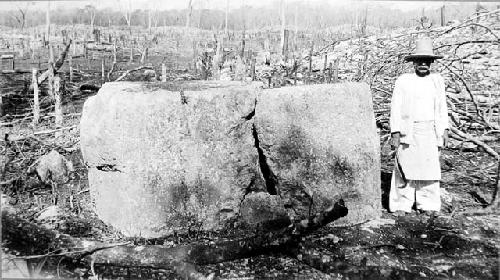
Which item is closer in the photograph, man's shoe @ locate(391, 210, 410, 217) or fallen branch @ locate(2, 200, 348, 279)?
fallen branch @ locate(2, 200, 348, 279)

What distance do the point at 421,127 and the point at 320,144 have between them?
103 cm

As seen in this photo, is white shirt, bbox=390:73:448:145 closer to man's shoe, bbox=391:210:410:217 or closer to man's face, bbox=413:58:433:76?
man's face, bbox=413:58:433:76

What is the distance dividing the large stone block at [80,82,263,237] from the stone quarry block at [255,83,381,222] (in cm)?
25

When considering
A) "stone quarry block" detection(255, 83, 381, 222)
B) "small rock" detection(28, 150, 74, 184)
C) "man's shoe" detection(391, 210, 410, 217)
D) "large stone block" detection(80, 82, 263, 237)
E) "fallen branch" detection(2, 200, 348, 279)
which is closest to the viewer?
"fallen branch" detection(2, 200, 348, 279)

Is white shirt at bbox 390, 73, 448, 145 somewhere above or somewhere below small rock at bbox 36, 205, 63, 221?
A: above

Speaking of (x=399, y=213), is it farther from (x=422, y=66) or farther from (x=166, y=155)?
(x=166, y=155)

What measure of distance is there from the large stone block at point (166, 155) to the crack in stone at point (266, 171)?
0.14m

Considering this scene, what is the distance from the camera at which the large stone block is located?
3391 millimetres

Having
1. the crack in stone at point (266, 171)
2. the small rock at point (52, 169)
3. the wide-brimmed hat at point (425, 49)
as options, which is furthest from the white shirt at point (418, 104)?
the small rock at point (52, 169)

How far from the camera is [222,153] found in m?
3.56

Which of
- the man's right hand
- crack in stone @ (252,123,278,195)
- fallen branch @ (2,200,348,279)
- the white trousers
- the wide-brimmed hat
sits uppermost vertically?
the wide-brimmed hat

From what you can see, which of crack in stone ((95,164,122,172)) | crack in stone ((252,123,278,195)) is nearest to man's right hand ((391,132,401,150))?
crack in stone ((252,123,278,195))

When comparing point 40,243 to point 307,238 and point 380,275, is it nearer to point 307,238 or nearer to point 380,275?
point 307,238

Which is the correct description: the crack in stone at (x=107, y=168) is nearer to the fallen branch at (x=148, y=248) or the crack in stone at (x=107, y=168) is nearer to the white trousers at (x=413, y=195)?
the fallen branch at (x=148, y=248)
